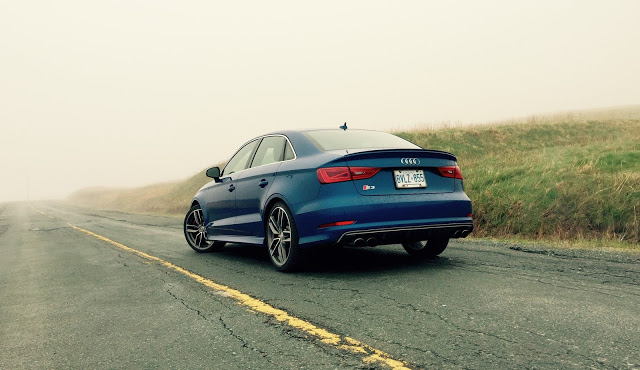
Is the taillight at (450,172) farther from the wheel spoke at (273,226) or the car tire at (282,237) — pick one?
the wheel spoke at (273,226)

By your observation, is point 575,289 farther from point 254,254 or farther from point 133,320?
point 254,254

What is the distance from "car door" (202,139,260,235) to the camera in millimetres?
6953

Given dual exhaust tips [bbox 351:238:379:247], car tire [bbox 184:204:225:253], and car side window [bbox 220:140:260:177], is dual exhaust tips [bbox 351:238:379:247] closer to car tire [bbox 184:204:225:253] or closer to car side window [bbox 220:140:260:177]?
car side window [bbox 220:140:260:177]

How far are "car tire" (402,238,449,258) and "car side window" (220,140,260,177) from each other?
247 centimetres

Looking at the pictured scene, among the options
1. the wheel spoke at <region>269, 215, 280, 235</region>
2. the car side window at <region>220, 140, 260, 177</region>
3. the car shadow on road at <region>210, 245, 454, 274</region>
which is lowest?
the car shadow on road at <region>210, 245, 454, 274</region>

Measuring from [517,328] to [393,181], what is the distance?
219 cm

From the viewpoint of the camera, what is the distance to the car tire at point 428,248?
20.8ft

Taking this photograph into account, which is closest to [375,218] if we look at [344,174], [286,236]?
[344,174]

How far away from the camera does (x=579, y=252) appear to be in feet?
20.7

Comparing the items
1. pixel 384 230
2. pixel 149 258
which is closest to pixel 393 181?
pixel 384 230

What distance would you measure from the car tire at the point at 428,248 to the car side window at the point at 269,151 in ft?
7.00

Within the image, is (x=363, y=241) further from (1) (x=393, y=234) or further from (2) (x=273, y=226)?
(2) (x=273, y=226)

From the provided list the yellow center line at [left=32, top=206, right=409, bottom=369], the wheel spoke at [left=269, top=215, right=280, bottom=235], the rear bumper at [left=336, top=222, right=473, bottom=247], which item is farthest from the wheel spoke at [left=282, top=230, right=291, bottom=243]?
the yellow center line at [left=32, top=206, right=409, bottom=369]

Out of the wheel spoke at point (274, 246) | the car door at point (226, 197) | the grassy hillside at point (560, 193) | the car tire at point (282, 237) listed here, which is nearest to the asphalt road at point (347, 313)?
the car tire at point (282, 237)
